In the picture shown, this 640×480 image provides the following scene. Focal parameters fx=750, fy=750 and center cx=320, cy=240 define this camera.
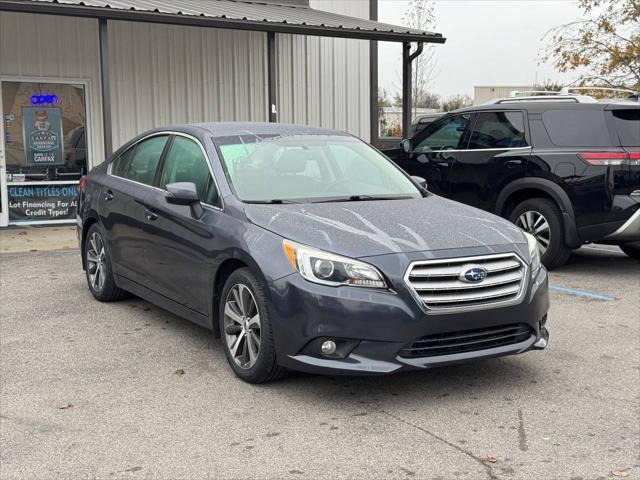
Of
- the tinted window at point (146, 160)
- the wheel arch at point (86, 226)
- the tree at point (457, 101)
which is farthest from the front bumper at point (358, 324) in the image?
the tree at point (457, 101)

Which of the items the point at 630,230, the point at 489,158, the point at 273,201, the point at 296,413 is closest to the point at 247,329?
the point at 296,413

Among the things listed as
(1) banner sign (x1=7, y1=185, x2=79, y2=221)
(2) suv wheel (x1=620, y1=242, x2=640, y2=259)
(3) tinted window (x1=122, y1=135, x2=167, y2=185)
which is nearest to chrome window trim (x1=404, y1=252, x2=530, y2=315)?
(3) tinted window (x1=122, y1=135, x2=167, y2=185)

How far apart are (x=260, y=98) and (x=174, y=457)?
36.9 feet

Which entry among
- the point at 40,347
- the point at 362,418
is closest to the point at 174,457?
the point at 362,418

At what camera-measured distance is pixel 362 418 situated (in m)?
4.12

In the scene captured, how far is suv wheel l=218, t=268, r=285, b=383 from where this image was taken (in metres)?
4.39

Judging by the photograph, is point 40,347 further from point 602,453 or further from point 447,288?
point 602,453

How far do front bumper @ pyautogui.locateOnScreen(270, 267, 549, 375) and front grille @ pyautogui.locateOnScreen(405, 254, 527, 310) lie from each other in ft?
0.21

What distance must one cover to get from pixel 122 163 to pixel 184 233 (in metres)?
1.74

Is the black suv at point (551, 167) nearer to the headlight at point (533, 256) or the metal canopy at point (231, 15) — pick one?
the metal canopy at point (231, 15)

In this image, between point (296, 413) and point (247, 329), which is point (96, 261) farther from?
point (296, 413)

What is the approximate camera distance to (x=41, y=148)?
1195 centimetres

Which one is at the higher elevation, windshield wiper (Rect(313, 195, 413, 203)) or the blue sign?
the blue sign

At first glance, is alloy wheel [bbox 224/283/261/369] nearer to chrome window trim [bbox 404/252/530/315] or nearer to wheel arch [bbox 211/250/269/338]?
wheel arch [bbox 211/250/269/338]
